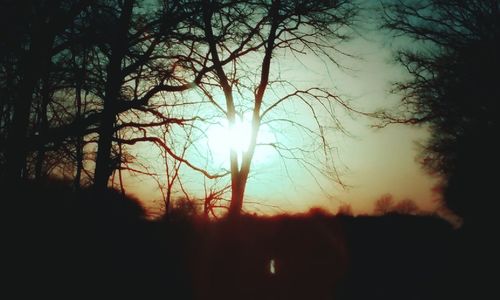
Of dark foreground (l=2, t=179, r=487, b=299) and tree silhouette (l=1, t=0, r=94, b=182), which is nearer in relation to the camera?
tree silhouette (l=1, t=0, r=94, b=182)

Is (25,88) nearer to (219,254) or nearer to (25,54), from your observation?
(25,54)

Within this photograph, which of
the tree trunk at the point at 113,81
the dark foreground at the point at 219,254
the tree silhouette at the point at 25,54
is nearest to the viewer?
the tree silhouette at the point at 25,54

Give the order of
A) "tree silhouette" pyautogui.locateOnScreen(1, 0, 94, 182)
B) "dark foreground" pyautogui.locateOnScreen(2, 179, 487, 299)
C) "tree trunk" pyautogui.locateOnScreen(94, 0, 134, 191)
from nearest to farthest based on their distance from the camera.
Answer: "tree silhouette" pyautogui.locateOnScreen(1, 0, 94, 182) → "dark foreground" pyautogui.locateOnScreen(2, 179, 487, 299) → "tree trunk" pyautogui.locateOnScreen(94, 0, 134, 191)

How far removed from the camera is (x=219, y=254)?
30.7ft

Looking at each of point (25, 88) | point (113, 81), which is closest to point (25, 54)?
point (25, 88)

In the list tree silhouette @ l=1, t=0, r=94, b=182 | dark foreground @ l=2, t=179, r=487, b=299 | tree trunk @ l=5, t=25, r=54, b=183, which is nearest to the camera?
tree silhouette @ l=1, t=0, r=94, b=182

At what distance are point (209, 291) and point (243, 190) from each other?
2734 millimetres

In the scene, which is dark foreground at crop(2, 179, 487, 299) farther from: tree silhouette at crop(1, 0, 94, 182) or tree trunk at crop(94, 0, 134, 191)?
tree trunk at crop(94, 0, 134, 191)

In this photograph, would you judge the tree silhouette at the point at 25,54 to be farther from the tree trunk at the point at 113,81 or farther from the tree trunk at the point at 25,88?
the tree trunk at the point at 113,81

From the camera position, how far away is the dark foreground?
20.2ft

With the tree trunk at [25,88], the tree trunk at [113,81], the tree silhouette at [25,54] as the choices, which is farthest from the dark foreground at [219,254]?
the tree trunk at [113,81]

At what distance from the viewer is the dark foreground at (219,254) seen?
20.2 feet

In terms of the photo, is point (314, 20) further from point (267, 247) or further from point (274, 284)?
point (274, 284)

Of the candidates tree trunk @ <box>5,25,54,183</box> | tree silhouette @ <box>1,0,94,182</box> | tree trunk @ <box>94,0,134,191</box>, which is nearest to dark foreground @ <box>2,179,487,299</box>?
tree trunk @ <box>5,25,54,183</box>
